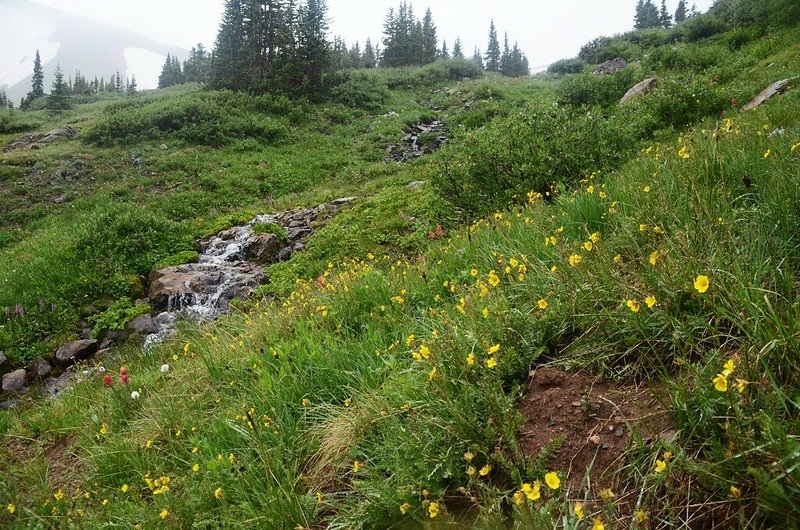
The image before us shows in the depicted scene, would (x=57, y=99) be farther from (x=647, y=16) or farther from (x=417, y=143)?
(x=647, y=16)

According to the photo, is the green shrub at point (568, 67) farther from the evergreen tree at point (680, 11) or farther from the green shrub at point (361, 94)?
the evergreen tree at point (680, 11)

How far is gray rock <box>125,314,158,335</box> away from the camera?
10060 mm

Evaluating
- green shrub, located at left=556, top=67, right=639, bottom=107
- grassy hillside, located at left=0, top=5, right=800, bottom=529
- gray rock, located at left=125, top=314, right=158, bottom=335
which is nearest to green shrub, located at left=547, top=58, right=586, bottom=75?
green shrub, located at left=556, top=67, right=639, bottom=107

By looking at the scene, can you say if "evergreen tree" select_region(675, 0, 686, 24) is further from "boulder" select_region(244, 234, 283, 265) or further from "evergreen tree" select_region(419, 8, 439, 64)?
"boulder" select_region(244, 234, 283, 265)

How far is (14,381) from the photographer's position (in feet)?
28.1

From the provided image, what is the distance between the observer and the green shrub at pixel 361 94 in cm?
3247

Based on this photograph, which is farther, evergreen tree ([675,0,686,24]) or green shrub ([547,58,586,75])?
evergreen tree ([675,0,686,24])

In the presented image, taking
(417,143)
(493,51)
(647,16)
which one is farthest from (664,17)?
(417,143)

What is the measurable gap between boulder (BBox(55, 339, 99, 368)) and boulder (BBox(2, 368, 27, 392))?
2.14ft

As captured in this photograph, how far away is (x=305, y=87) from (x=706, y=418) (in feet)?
116

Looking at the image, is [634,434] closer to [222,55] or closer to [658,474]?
[658,474]

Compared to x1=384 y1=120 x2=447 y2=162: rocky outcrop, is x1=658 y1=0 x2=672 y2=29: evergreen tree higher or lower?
higher

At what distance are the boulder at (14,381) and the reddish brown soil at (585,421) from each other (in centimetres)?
1023

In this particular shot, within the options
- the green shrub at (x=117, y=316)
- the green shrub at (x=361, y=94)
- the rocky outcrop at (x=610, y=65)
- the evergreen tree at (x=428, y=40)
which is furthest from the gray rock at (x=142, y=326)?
the evergreen tree at (x=428, y=40)
